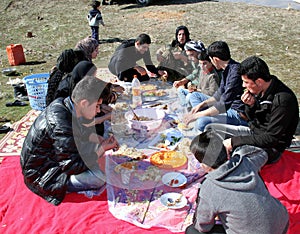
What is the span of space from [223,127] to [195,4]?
11.8 metres

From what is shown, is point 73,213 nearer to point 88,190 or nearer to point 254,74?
point 88,190

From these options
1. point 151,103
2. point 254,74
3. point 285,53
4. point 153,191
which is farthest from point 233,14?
point 153,191

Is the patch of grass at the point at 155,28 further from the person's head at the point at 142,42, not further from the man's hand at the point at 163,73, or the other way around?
the man's hand at the point at 163,73

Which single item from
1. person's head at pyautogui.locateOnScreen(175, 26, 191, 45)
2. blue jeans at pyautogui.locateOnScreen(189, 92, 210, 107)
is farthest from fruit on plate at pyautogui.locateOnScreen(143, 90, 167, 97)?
person's head at pyautogui.locateOnScreen(175, 26, 191, 45)

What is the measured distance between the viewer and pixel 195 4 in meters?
14.8

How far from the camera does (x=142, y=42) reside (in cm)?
580

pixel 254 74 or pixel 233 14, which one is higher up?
pixel 254 74

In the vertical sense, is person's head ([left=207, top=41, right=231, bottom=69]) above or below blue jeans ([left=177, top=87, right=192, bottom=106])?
above

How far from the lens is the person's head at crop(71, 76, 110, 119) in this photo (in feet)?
10.6

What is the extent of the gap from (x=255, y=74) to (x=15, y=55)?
704 centimetres

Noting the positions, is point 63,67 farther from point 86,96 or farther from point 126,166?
point 126,166

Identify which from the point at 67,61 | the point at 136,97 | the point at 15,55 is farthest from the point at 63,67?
the point at 15,55

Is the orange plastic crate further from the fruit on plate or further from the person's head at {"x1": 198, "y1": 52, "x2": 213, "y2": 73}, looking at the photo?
the person's head at {"x1": 198, "y1": 52, "x2": 213, "y2": 73}

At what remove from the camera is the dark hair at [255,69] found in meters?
3.42
